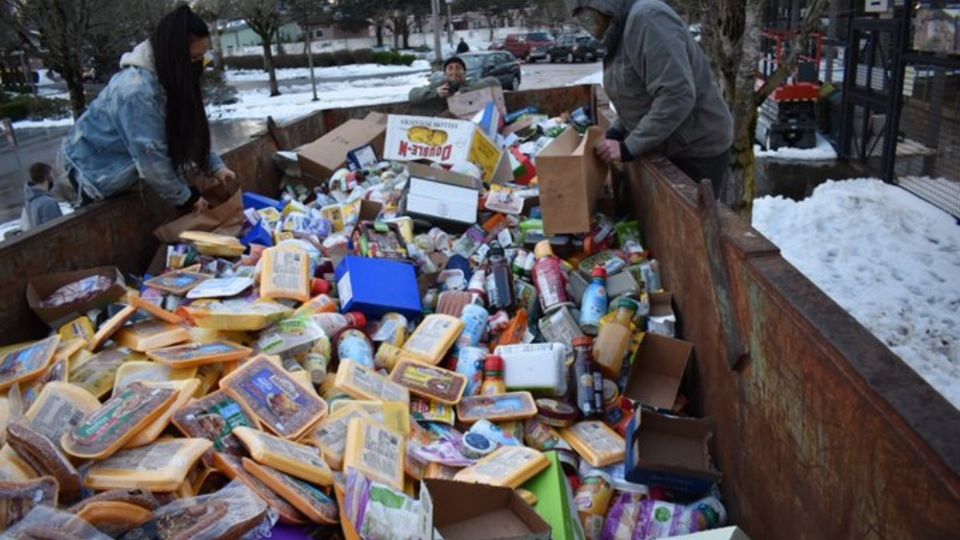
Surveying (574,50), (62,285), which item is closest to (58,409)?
(62,285)

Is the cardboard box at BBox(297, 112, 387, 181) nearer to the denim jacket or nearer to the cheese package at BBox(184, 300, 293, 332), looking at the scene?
the denim jacket

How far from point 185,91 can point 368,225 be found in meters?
1.17

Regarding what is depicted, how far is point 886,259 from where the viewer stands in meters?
6.35

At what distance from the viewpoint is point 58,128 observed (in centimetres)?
2192

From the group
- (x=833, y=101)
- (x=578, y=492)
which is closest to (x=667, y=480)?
(x=578, y=492)

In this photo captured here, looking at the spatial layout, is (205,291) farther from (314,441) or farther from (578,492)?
(578,492)

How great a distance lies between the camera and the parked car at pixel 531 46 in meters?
36.0

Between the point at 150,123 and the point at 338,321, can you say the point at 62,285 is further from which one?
the point at 338,321

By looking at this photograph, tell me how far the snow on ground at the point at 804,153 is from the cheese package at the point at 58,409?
32.0ft

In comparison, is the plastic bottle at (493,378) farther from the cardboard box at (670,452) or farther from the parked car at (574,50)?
the parked car at (574,50)

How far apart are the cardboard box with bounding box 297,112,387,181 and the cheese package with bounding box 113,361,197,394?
3.12 meters

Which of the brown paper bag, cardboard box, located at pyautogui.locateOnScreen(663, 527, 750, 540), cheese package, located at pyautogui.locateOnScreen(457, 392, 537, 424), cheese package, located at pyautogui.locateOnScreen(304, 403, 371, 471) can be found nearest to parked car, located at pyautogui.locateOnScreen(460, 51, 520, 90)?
the brown paper bag

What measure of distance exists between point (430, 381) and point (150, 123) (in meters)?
1.93

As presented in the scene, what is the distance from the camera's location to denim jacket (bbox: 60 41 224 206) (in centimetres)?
365
